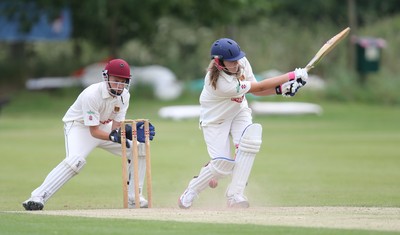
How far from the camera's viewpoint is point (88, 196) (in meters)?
12.0

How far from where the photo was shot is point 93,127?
9.80 metres

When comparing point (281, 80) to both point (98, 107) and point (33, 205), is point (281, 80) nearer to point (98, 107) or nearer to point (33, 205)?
point (98, 107)

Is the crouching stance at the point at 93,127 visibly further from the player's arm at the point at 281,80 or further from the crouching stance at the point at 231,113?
the player's arm at the point at 281,80

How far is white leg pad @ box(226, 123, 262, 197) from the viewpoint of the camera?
9.62 meters

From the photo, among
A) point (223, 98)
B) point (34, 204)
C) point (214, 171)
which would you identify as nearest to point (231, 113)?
point (223, 98)

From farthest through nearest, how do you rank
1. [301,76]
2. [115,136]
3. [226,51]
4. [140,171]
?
1. [140,171]
2. [115,136]
3. [226,51]
4. [301,76]

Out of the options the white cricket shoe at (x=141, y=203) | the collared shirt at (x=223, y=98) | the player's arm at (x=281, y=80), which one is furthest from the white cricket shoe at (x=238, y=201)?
the player's arm at (x=281, y=80)

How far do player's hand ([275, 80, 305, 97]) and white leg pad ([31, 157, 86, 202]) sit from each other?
6.55 ft

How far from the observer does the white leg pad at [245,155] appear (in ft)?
31.6

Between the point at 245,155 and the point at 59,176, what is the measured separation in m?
1.78

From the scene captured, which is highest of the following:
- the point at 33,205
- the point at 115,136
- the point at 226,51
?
the point at 226,51

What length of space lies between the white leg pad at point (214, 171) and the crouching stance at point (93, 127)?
557 millimetres

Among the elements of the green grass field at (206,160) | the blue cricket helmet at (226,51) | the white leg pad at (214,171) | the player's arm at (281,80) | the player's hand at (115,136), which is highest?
the blue cricket helmet at (226,51)

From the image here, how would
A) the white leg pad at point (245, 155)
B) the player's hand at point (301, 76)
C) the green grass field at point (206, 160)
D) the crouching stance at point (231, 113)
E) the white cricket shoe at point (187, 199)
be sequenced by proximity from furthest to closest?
the white cricket shoe at point (187, 199), the white leg pad at point (245, 155), the crouching stance at point (231, 113), the player's hand at point (301, 76), the green grass field at point (206, 160)
